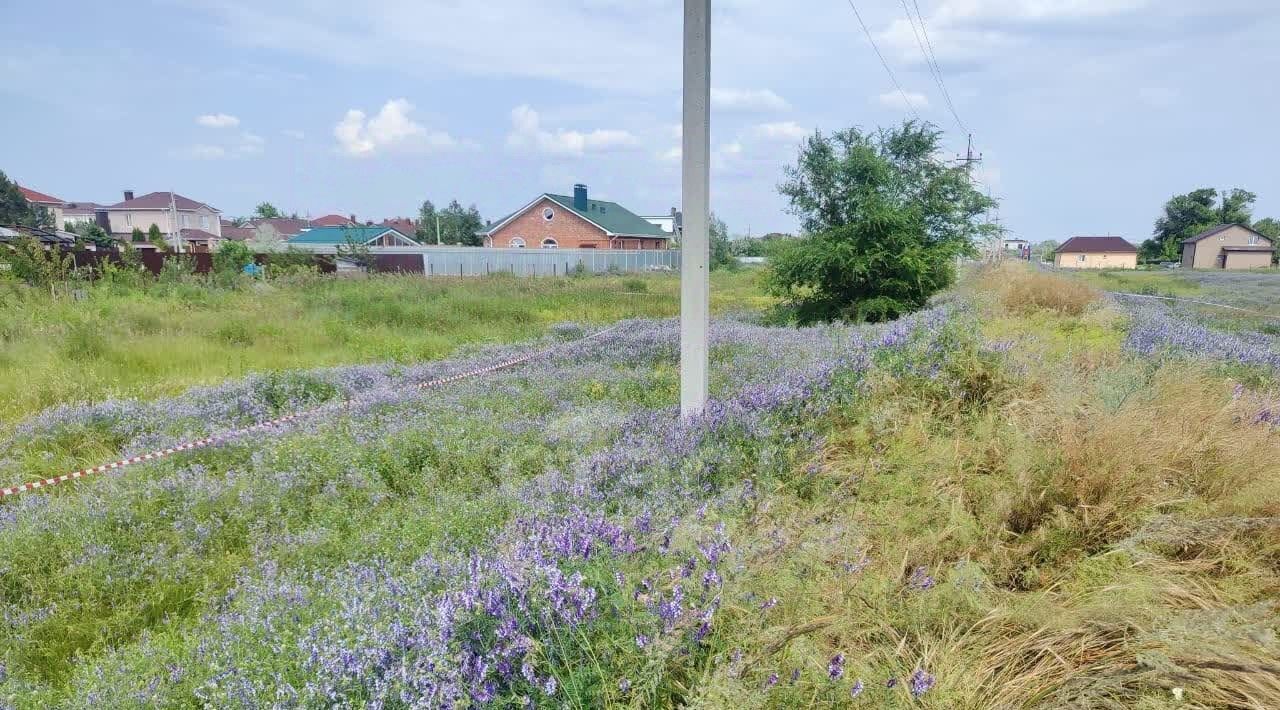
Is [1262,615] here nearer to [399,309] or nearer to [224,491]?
[224,491]

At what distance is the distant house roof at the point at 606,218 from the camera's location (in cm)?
4691

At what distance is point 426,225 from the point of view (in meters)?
77.8

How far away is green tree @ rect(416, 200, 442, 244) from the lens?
74250 millimetres

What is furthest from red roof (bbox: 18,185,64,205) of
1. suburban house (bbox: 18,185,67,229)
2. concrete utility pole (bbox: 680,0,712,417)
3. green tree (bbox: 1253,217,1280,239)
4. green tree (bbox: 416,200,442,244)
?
green tree (bbox: 1253,217,1280,239)

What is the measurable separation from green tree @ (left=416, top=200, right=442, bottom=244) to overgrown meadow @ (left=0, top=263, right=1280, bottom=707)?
238 ft

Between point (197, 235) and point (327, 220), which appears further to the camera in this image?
point (327, 220)

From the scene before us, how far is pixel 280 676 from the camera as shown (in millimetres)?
1785

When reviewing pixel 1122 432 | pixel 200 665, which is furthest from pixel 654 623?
pixel 1122 432

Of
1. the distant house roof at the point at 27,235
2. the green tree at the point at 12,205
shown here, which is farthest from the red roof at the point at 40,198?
the distant house roof at the point at 27,235

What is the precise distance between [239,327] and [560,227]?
37201mm

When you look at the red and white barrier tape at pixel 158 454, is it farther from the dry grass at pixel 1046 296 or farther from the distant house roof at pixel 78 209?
the distant house roof at pixel 78 209

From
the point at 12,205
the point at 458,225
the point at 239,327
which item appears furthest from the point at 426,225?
the point at 239,327

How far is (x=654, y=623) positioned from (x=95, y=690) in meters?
1.89

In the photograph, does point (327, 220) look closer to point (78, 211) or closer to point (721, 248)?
point (78, 211)
